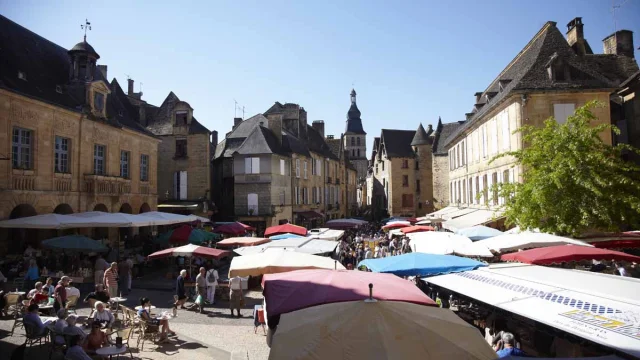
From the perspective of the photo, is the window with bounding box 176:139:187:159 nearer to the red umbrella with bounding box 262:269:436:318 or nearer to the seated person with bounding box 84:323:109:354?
the seated person with bounding box 84:323:109:354

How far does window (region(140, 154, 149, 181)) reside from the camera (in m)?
25.0

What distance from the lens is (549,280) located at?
714cm

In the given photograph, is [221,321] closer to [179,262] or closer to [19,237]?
[179,262]

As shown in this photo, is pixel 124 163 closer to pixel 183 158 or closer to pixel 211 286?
pixel 183 158

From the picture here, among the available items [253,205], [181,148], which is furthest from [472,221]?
[181,148]

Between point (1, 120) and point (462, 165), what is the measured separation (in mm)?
24618

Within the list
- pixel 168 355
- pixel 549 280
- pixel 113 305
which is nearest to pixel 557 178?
pixel 549 280

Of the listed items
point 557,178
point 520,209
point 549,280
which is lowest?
point 549,280

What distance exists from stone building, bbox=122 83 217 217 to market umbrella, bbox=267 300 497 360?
1055 inches

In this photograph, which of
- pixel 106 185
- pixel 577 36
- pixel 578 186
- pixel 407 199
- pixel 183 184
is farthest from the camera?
pixel 407 199

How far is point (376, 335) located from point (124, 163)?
72.6 feet

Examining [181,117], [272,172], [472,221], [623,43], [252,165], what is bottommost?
[472,221]

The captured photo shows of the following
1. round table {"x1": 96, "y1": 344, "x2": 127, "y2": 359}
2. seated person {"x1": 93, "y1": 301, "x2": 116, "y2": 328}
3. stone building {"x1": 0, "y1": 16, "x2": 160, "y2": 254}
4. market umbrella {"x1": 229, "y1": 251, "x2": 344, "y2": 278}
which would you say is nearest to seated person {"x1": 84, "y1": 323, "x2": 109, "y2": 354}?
round table {"x1": 96, "y1": 344, "x2": 127, "y2": 359}

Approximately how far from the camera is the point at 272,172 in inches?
1213
